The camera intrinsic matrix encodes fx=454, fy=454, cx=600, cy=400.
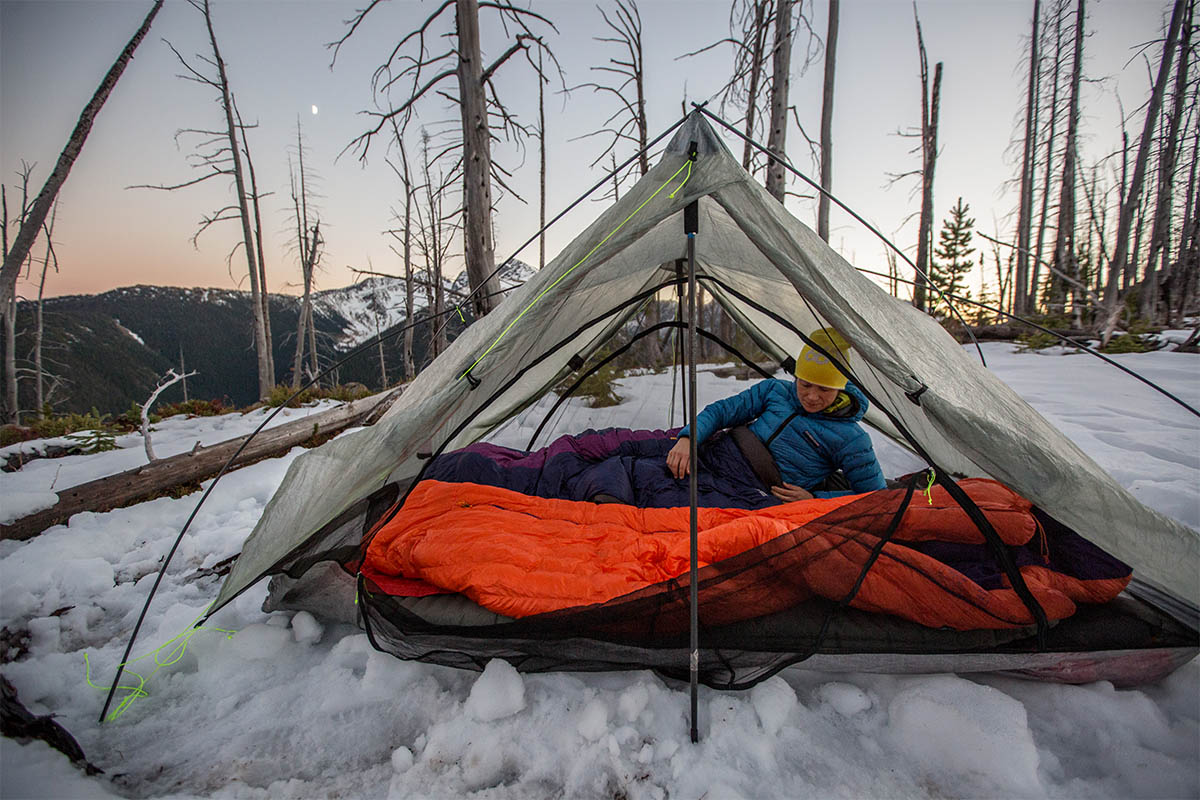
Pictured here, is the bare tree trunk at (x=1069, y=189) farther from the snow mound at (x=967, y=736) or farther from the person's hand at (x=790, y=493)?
the snow mound at (x=967, y=736)

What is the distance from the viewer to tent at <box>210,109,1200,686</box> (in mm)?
1357

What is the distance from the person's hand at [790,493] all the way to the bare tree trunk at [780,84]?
4228mm

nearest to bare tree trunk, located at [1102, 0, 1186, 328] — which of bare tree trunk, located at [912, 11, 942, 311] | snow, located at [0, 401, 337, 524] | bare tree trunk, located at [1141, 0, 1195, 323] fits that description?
bare tree trunk, located at [1141, 0, 1195, 323]

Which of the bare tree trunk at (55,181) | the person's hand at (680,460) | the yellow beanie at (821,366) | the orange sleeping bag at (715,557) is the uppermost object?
the bare tree trunk at (55,181)

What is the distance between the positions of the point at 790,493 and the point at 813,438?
0.33m

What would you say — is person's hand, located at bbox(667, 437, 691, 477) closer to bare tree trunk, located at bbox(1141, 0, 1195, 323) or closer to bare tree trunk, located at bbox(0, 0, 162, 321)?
bare tree trunk, located at bbox(0, 0, 162, 321)

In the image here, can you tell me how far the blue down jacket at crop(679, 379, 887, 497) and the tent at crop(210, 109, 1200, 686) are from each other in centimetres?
49

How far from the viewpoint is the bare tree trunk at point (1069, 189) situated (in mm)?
11281

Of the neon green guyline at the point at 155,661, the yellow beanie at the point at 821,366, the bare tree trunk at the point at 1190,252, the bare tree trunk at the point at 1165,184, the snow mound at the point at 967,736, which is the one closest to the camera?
the snow mound at the point at 967,736

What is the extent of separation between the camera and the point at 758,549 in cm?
160

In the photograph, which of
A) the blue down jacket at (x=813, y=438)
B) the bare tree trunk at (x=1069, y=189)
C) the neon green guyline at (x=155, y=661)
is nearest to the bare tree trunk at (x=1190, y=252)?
the bare tree trunk at (x=1069, y=189)

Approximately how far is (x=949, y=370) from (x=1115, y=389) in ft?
16.2

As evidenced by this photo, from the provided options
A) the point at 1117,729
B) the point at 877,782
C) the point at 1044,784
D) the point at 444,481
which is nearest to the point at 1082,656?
the point at 1117,729

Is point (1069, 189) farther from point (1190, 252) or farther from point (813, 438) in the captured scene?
point (813, 438)
